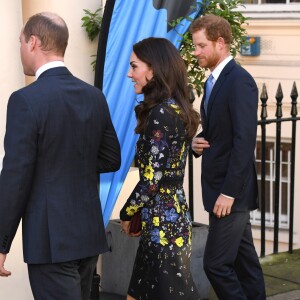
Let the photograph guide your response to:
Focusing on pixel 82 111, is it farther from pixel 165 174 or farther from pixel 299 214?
pixel 299 214

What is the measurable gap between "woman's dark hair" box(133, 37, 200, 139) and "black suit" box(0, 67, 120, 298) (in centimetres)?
39

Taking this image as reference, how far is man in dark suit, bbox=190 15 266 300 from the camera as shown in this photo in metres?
5.16

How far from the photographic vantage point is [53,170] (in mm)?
4191

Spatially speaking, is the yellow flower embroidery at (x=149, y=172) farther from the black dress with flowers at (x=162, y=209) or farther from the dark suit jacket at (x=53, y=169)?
the dark suit jacket at (x=53, y=169)

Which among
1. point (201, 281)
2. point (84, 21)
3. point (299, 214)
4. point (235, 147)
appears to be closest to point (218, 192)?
point (235, 147)

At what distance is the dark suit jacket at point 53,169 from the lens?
4109mm

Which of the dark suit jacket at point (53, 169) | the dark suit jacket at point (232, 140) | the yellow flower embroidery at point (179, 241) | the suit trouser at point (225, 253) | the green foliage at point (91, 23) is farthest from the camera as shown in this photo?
the green foliage at point (91, 23)

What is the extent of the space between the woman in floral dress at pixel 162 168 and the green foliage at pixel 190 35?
1454 mm

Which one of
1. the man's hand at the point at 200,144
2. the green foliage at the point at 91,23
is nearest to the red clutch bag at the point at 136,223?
the man's hand at the point at 200,144

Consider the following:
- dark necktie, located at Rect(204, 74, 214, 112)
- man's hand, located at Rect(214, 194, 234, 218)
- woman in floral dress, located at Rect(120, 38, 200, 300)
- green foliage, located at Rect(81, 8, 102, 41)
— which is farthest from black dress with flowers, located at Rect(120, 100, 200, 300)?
green foliage, located at Rect(81, 8, 102, 41)

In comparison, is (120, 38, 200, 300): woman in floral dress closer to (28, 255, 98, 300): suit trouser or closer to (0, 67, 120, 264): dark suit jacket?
(0, 67, 120, 264): dark suit jacket

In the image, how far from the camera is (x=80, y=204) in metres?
4.30

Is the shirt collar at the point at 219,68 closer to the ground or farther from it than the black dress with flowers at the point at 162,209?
farther from it

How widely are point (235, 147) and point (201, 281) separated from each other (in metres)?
1.44
